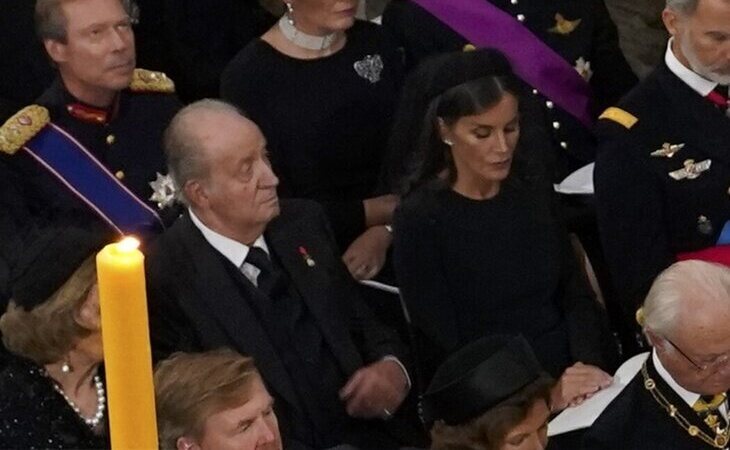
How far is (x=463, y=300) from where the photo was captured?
2377 millimetres

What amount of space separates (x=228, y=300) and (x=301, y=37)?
2.45ft

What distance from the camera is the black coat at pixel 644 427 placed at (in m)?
1.92

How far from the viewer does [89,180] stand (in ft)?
7.92

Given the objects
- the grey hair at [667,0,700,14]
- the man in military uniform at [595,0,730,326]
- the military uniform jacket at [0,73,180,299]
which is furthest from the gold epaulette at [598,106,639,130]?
the military uniform jacket at [0,73,180,299]

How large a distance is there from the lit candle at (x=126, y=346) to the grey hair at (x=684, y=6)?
1807 mm

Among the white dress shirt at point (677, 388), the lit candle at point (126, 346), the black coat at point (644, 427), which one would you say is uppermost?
the lit candle at point (126, 346)

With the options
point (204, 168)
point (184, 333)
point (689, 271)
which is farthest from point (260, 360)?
point (689, 271)

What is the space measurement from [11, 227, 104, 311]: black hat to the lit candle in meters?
1.33

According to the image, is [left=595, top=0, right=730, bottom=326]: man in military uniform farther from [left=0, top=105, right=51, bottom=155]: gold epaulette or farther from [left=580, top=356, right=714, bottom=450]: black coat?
[left=0, top=105, right=51, bottom=155]: gold epaulette

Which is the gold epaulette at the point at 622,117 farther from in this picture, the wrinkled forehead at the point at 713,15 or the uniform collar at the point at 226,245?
the uniform collar at the point at 226,245

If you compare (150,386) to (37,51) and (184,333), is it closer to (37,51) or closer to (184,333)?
(184,333)

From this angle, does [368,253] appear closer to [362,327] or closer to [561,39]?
[362,327]

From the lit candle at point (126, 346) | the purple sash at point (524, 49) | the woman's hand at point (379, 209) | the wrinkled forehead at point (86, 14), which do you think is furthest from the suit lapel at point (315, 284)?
the lit candle at point (126, 346)

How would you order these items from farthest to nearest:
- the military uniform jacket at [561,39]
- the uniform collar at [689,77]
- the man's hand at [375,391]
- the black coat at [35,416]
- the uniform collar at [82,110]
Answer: the military uniform jacket at [561,39] < the uniform collar at [82,110] < the uniform collar at [689,77] < the man's hand at [375,391] < the black coat at [35,416]
